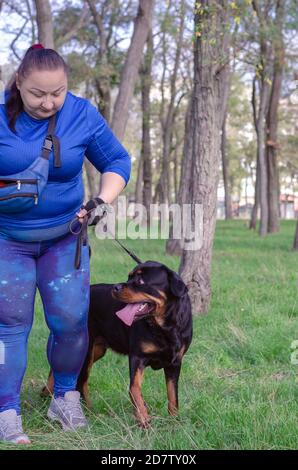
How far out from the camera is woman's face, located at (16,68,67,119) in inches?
158

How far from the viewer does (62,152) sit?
4180 mm

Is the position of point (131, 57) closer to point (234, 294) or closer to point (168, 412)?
point (234, 294)

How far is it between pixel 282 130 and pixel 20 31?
77.8ft

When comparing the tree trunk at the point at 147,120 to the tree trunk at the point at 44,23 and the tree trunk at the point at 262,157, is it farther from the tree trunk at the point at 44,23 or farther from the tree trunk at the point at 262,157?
the tree trunk at the point at 44,23

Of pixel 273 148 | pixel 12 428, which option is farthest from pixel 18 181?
pixel 273 148

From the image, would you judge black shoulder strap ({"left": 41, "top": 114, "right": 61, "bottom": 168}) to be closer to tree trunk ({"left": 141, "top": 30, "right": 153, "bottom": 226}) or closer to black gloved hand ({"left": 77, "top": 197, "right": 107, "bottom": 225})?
black gloved hand ({"left": 77, "top": 197, "right": 107, "bottom": 225})

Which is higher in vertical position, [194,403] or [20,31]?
[20,31]

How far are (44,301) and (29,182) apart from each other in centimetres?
83

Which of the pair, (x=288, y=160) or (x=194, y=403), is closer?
(x=194, y=403)

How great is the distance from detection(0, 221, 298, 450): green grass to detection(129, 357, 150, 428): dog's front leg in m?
0.08

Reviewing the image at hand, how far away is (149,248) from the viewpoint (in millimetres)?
19312

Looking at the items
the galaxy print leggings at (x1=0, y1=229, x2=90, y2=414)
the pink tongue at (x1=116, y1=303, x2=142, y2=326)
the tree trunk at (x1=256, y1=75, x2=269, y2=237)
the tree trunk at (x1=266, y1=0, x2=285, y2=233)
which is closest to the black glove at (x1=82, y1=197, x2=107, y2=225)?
the galaxy print leggings at (x1=0, y1=229, x2=90, y2=414)

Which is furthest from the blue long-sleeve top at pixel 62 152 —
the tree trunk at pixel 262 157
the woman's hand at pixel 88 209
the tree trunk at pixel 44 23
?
the tree trunk at pixel 262 157

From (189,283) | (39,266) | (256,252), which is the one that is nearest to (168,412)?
(39,266)
